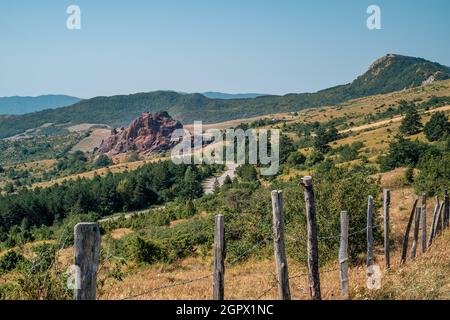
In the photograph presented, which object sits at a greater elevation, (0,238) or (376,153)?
(376,153)

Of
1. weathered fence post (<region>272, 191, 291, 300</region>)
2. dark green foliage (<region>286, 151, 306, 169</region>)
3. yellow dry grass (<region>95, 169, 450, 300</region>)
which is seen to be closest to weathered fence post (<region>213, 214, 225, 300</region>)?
yellow dry grass (<region>95, 169, 450, 300</region>)

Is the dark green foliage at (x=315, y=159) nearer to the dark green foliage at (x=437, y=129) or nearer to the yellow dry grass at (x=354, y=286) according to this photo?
the dark green foliage at (x=437, y=129)

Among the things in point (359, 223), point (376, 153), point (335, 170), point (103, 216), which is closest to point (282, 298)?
point (359, 223)

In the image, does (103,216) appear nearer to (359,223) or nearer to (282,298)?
(359,223)

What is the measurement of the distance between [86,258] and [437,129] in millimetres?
77440

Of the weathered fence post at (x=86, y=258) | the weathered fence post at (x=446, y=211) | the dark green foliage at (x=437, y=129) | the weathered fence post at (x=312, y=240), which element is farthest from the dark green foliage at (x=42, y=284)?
the dark green foliage at (x=437, y=129)

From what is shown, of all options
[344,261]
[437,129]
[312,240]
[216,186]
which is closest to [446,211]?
[344,261]

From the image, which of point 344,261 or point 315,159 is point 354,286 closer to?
point 344,261

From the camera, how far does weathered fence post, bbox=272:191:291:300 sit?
6.66 m

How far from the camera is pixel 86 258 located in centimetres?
463

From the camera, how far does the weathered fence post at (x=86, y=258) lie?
4582mm

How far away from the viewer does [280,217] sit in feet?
22.2
